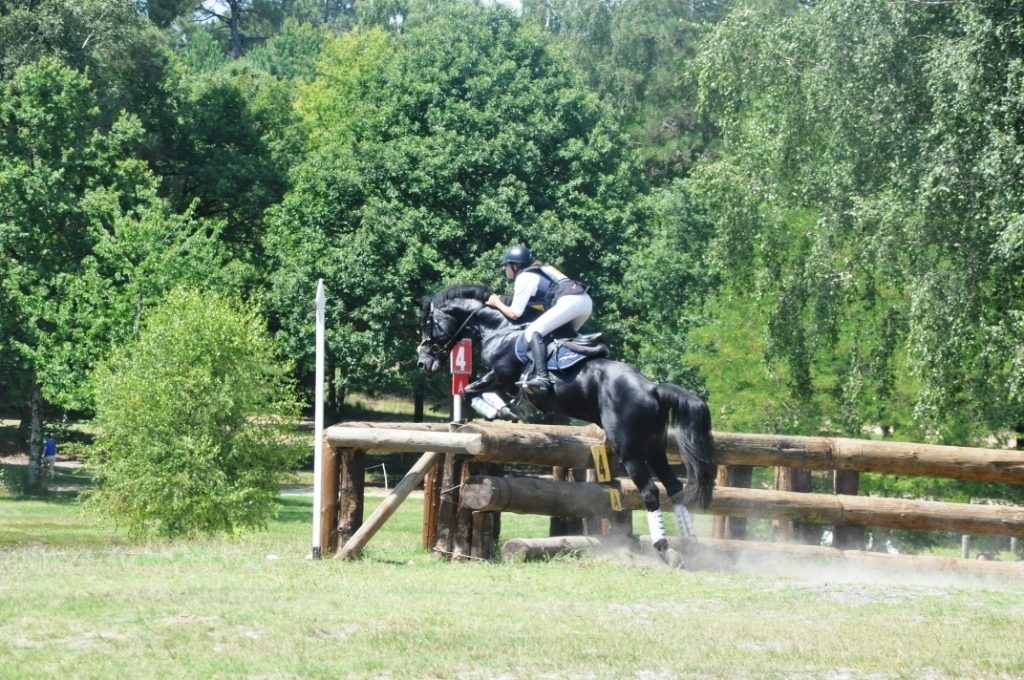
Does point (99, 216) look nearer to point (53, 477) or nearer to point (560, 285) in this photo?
point (53, 477)

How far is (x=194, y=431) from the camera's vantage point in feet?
69.9

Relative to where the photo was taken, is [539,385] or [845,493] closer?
[539,385]

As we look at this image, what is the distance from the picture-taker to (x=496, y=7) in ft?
143

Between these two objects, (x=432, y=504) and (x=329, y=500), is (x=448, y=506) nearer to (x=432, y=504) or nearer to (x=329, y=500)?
(x=432, y=504)

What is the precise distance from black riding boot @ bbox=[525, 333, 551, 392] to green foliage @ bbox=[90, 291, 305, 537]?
29.0 feet

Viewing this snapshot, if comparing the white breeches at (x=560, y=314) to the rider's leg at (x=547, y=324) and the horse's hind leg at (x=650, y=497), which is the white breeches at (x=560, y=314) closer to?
the rider's leg at (x=547, y=324)

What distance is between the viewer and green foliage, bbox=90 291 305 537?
68.1 feet

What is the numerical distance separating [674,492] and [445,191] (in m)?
26.9

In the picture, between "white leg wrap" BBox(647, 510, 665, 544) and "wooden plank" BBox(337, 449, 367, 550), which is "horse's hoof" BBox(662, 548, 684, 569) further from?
"wooden plank" BBox(337, 449, 367, 550)

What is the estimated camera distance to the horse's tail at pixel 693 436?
12.3 m

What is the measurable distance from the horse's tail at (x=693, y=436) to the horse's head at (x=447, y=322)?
2243 mm

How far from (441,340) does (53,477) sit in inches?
1230

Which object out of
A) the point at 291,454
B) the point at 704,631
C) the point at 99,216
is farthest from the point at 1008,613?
the point at 99,216

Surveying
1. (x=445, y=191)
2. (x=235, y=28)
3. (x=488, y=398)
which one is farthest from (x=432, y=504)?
(x=235, y=28)
